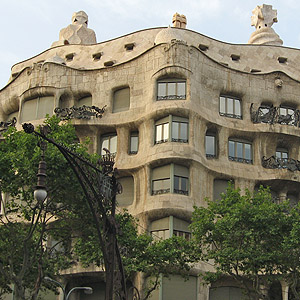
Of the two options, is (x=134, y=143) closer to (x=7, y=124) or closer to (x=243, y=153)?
(x=243, y=153)

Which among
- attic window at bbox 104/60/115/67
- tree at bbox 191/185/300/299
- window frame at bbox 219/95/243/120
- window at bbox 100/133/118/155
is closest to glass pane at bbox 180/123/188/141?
window frame at bbox 219/95/243/120

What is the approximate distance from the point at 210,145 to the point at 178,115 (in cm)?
342

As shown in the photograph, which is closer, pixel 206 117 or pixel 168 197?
pixel 168 197

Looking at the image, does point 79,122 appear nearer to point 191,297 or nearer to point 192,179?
point 192,179

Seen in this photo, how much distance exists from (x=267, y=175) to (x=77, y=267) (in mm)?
12822

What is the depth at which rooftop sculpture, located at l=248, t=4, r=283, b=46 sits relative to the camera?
4891cm

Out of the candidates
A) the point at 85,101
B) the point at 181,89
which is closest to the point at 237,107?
the point at 181,89

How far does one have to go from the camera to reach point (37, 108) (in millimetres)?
42219

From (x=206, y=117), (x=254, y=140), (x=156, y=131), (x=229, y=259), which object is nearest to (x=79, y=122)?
(x=156, y=131)

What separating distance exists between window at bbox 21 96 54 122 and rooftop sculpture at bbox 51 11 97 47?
911 cm

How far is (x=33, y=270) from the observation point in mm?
29953

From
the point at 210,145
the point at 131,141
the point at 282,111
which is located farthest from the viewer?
the point at 282,111

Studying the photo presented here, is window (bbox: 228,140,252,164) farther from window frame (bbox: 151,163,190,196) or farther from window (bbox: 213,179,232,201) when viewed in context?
window frame (bbox: 151,163,190,196)

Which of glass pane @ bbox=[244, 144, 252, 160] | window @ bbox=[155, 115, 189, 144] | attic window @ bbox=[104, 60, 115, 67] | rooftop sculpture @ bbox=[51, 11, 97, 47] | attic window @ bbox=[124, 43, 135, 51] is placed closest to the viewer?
window @ bbox=[155, 115, 189, 144]
